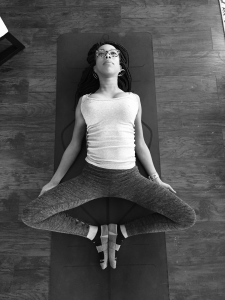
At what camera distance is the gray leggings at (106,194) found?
4.36ft

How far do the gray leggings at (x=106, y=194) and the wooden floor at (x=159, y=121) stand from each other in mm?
246

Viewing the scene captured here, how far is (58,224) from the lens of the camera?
139cm

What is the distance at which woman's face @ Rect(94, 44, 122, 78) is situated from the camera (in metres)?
1.47

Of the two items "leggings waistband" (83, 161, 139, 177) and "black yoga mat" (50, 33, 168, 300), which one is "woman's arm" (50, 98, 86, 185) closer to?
"black yoga mat" (50, 33, 168, 300)

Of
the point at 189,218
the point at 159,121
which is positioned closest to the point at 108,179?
the point at 189,218

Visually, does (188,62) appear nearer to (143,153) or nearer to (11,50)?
(143,153)

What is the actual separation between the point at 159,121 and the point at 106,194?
2.19 feet

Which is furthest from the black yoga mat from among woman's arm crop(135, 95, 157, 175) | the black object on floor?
the black object on floor

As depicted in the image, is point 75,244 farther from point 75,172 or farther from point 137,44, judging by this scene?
point 137,44

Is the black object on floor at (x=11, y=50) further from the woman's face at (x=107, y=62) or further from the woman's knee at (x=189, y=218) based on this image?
the woman's knee at (x=189, y=218)

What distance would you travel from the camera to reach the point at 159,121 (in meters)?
1.76

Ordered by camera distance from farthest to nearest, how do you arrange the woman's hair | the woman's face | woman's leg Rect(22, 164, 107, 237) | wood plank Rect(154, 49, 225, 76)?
wood plank Rect(154, 49, 225, 76), the woman's hair, the woman's face, woman's leg Rect(22, 164, 107, 237)

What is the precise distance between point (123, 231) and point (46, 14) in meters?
1.78

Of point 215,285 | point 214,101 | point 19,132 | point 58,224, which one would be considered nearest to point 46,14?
point 19,132
